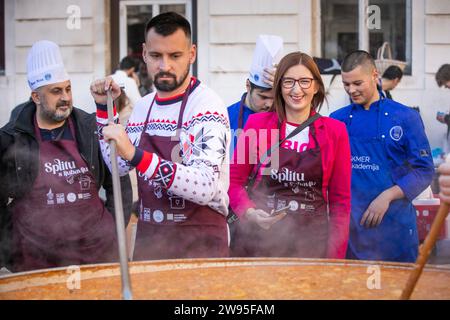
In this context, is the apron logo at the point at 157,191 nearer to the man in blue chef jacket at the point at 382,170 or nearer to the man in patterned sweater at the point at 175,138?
the man in patterned sweater at the point at 175,138

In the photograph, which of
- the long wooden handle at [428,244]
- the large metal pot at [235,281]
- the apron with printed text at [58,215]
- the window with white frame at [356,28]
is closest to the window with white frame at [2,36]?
the window with white frame at [356,28]

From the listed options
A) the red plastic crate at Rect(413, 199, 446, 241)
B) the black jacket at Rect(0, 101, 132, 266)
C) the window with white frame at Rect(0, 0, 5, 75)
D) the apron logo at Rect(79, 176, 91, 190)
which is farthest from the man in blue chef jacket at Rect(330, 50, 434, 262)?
the window with white frame at Rect(0, 0, 5, 75)

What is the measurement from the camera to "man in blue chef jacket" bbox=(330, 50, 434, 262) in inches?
157

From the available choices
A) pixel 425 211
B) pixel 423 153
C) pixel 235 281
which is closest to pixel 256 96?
pixel 423 153

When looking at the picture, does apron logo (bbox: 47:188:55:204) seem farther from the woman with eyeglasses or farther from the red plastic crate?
the red plastic crate

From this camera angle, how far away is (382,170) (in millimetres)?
4016

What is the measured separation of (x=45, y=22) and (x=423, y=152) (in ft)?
14.9

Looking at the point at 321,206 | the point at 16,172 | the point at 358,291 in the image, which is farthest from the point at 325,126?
the point at 16,172

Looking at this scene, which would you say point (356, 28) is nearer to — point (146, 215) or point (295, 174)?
point (295, 174)

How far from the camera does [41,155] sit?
3.53 meters

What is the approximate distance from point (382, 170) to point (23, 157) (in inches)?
71.9

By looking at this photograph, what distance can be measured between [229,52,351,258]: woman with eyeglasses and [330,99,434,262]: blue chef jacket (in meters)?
0.55

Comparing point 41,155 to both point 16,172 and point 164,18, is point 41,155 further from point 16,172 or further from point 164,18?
point 164,18

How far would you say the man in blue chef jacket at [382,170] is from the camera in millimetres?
3982
